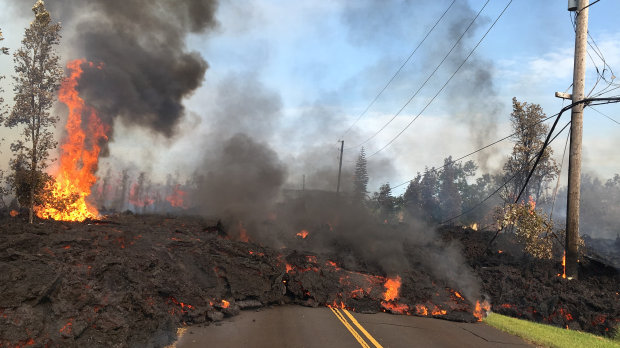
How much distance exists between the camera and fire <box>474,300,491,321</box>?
10.8 metres

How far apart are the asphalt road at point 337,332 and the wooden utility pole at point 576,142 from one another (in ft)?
16.3

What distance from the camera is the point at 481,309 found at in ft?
36.4

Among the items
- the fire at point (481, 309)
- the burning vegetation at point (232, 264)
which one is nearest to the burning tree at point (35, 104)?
the burning vegetation at point (232, 264)

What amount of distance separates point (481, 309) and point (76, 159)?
21588mm

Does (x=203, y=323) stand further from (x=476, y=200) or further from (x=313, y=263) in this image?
(x=476, y=200)

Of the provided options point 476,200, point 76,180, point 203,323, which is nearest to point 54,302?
point 203,323

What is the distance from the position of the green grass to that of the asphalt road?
0.33m

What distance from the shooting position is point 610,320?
9.64 metres

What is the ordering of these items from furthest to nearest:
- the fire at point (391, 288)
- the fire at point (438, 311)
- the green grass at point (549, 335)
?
1. the fire at point (391, 288)
2. the fire at point (438, 311)
3. the green grass at point (549, 335)

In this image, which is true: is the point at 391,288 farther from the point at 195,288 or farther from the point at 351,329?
the point at 195,288

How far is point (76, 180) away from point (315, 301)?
17095mm

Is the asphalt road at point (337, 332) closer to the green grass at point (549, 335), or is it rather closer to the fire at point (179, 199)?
the green grass at point (549, 335)

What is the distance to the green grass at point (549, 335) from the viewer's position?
8.12 meters

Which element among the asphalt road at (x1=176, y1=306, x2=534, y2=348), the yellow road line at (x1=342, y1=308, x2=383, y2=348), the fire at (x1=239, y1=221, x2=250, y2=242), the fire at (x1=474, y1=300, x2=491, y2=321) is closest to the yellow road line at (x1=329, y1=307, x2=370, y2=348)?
the asphalt road at (x1=176, y1=306, x2=534, y2=348)
